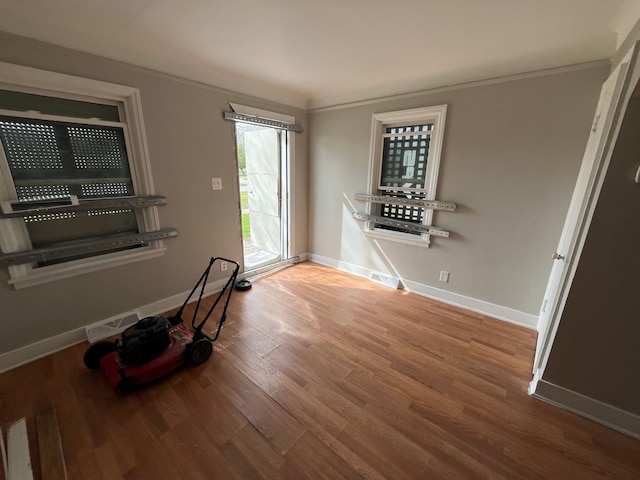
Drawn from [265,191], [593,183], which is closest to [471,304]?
[593,183]

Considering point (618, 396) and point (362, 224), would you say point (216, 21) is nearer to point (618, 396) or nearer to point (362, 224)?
point (362, 224)

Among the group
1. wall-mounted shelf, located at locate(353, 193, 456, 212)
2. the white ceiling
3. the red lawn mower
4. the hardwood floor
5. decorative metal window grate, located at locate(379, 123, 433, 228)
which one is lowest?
the hardwood floor

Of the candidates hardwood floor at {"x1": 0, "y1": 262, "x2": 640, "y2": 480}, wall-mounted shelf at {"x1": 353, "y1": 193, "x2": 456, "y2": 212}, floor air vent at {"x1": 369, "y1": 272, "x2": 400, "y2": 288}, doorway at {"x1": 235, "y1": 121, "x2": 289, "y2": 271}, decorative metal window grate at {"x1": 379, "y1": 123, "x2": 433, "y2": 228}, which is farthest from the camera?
doorway at {"x1": 235, "y1": 121, "x2": 289, "y2": 271}

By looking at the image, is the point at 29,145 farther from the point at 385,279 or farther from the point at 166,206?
the point at 385,279

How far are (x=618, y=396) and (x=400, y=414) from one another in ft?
4.24

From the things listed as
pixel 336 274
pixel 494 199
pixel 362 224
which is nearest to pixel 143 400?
pixel 336 274

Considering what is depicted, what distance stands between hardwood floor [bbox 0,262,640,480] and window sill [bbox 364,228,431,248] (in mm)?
1043

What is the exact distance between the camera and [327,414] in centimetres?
153

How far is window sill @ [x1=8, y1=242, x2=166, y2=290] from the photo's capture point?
5.94 ft

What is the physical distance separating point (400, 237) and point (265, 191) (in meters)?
2.26

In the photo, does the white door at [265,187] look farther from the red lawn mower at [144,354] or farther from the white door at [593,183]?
the white door at [593,183]

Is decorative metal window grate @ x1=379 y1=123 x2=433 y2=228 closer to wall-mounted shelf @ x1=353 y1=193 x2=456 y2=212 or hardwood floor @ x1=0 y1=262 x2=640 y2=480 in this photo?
wall-mounted shelf @ x1=353 y1=193 x2=456 y2=212

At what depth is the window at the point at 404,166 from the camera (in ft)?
8.82

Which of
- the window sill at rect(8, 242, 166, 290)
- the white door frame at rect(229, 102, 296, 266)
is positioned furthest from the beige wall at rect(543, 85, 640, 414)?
the window sill at rect(8, 242, 166, 290)
